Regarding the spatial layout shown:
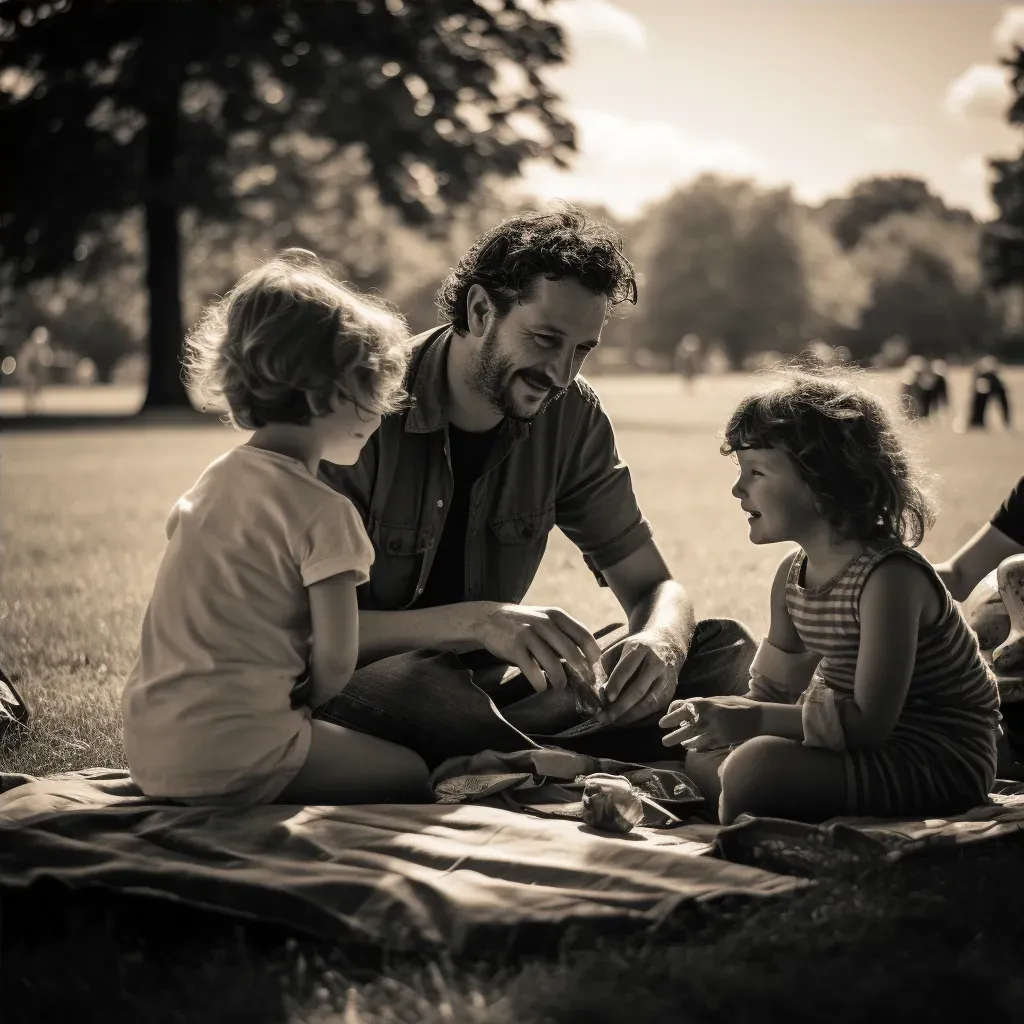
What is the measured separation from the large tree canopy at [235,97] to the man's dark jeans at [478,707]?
845 inches

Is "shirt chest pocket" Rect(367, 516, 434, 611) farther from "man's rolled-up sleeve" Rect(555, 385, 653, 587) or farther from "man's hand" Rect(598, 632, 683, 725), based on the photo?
"man's hand" Rect(598, 632, 683, 725)

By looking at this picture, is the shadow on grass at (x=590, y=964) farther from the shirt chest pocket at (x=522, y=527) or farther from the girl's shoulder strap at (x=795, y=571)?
the shirt chest pocket at (x=522, y=527)

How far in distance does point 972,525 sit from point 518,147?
627 inches

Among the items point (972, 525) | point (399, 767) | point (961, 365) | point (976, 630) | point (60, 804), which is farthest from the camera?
point (961, 365)

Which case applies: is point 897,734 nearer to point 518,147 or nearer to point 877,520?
point 877,520

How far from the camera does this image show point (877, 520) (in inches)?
134

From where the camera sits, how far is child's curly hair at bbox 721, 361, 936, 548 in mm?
3381

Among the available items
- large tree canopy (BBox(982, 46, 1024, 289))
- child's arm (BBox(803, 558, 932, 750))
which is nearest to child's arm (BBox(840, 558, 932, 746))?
child's arm (BBox(803, 558, 932, 750))

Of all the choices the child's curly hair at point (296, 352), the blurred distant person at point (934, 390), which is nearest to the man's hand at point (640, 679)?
the child's curly hair at point (296, 352)

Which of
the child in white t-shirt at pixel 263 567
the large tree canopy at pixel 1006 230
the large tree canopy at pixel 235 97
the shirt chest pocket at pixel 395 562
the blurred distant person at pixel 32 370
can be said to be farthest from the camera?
the large tree canopy at pixel 1006 230

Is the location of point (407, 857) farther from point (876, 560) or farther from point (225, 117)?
point (225, 117)

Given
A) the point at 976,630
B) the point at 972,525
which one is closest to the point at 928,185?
the point at 972,525

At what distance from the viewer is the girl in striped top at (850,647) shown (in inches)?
128

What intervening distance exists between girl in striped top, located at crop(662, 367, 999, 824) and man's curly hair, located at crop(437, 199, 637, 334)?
69 centimetres
